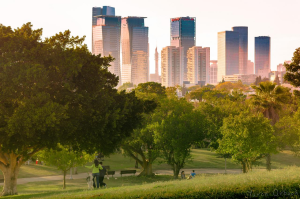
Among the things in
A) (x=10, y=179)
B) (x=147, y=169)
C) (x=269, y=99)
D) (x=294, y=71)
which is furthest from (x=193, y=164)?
(x=10, y=179)

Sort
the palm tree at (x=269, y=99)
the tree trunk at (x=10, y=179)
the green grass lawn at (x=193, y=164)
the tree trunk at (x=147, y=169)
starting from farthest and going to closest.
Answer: the palm tree at (x=269, y=99)
the green grass lawn at (x=193, y=164)
the tree trunk at (x=147, y=169)
the tree trunk at (x=10, y=179)

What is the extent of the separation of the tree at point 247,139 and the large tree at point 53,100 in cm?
1609

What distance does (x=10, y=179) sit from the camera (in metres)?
24.7

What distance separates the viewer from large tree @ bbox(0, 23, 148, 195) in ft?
67.1

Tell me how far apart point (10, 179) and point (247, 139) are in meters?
23.2

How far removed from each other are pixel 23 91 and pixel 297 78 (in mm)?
27509

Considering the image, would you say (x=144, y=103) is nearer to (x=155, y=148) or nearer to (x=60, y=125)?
(x=60, y=125)

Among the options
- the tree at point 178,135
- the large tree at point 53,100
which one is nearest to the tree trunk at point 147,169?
the tree at point 178,135

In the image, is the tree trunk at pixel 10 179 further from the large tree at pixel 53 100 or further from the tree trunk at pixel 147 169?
the tree trunk at pixel 147 169

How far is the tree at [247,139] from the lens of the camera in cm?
3803

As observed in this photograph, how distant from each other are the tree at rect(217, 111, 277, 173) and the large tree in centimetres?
1609

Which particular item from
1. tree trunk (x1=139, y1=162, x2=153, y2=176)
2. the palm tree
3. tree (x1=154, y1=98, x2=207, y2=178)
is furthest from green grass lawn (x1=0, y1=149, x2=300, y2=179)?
tree (x1=154, y1=98, x2=207, y2=178)

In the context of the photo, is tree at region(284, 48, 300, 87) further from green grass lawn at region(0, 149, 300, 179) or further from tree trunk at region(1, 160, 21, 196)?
tree trunk at region(1, 160, 21, 196)

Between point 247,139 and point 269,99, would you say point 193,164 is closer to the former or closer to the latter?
point 269,99
